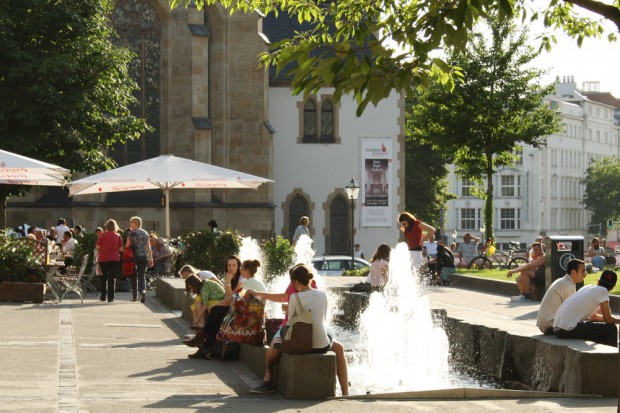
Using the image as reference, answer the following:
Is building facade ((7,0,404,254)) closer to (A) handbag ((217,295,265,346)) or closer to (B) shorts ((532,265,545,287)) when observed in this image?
(B) shorts ((532,265,545,287))

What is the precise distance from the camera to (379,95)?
7801 mm

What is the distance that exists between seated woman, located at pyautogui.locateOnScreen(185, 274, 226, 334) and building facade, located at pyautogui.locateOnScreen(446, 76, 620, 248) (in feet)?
379

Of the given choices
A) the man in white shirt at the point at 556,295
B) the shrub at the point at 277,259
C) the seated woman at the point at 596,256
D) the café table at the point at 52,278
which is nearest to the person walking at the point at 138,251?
the café table at the point at 52,278

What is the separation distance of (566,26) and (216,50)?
37.7 meters

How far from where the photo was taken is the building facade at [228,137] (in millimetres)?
47156

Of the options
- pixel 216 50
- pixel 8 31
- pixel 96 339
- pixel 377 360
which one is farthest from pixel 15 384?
pixel 216 50

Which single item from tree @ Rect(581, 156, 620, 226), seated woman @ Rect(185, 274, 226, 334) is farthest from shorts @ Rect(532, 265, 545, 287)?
tree @ Rect(581, 156, 620, 226)

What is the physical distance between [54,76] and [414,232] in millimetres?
15569

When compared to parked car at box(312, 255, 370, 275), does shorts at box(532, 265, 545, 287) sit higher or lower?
higher

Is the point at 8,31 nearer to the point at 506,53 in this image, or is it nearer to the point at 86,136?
the point at 86,136

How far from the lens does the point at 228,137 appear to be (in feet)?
164

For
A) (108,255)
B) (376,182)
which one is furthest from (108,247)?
(376,182)

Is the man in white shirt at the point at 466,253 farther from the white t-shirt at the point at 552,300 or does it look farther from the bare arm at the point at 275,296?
the bare arm at the point at 275,296

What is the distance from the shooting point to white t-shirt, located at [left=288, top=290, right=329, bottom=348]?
12133mm
